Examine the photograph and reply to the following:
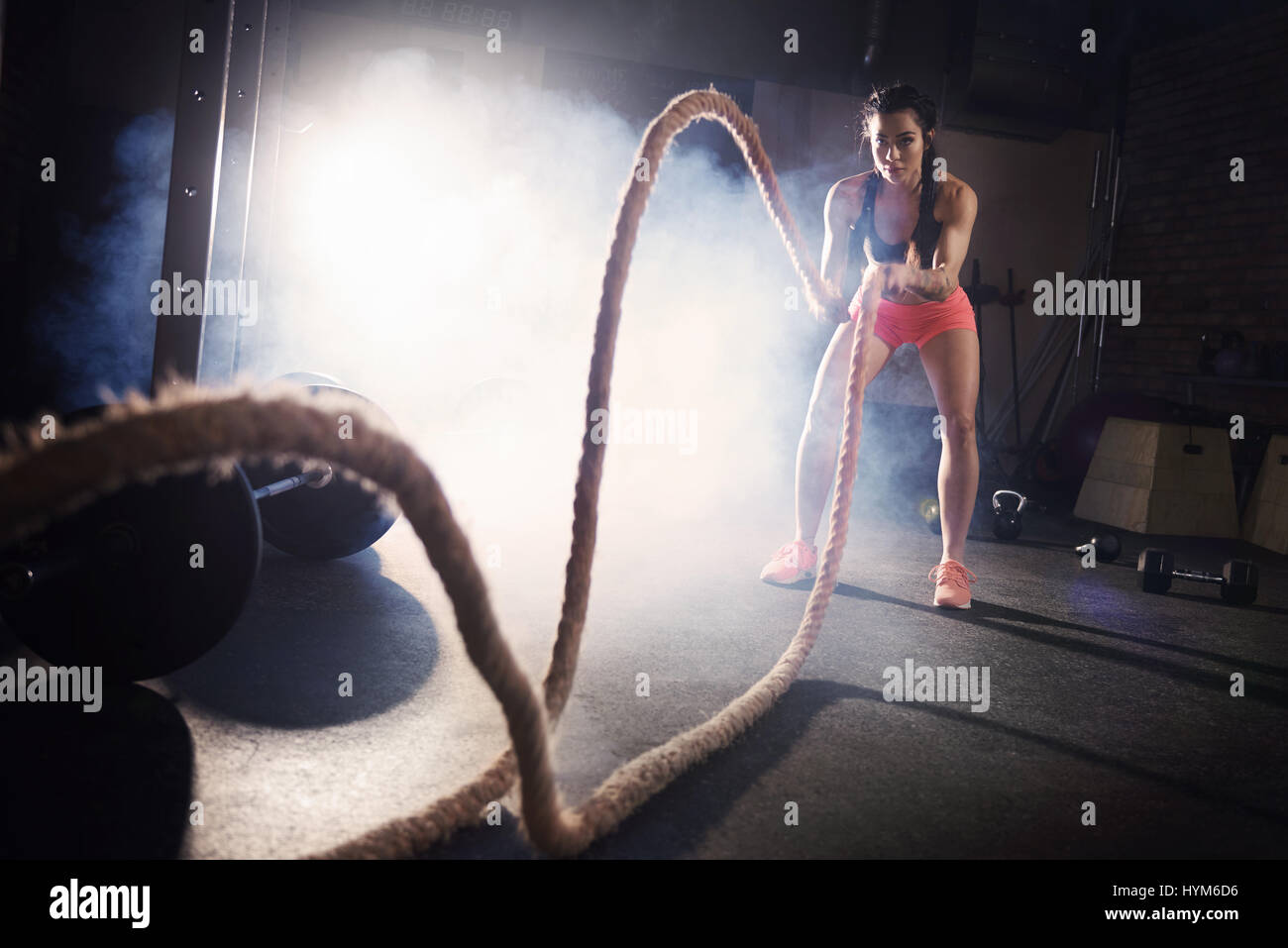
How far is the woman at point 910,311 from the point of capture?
88.8 inches

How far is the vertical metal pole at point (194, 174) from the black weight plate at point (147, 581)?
0.38 meters

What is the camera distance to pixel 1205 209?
5.16m

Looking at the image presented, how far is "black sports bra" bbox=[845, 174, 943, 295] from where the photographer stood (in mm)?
2324

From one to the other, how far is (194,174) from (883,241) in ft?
5.70

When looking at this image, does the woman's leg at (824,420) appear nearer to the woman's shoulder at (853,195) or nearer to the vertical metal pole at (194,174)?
the woman's shoulder at (853,195)

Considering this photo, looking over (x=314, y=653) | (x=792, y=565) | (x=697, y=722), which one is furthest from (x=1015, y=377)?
(x=314, y=653)

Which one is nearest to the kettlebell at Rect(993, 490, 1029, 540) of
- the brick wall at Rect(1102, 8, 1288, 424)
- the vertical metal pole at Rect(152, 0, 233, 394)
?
the brick wall at Rect(1102, 8, 1288, 424)

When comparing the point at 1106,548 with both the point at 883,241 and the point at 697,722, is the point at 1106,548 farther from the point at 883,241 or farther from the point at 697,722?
the point at 697,722

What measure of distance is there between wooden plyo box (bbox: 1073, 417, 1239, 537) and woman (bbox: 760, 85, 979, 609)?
219 centimetres

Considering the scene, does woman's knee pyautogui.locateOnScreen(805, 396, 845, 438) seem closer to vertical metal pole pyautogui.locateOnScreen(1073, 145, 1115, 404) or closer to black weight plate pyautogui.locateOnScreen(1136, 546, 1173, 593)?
black weight plate pyautogui.locateOnScreen(1136, 546, 1173, 593)

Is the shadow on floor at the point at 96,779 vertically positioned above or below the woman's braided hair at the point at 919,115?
below

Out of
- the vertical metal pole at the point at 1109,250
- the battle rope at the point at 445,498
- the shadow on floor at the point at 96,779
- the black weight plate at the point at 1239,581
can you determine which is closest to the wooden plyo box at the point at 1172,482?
the black weight plate at the point at 1239,581

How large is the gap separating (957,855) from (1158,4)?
20.8ft
